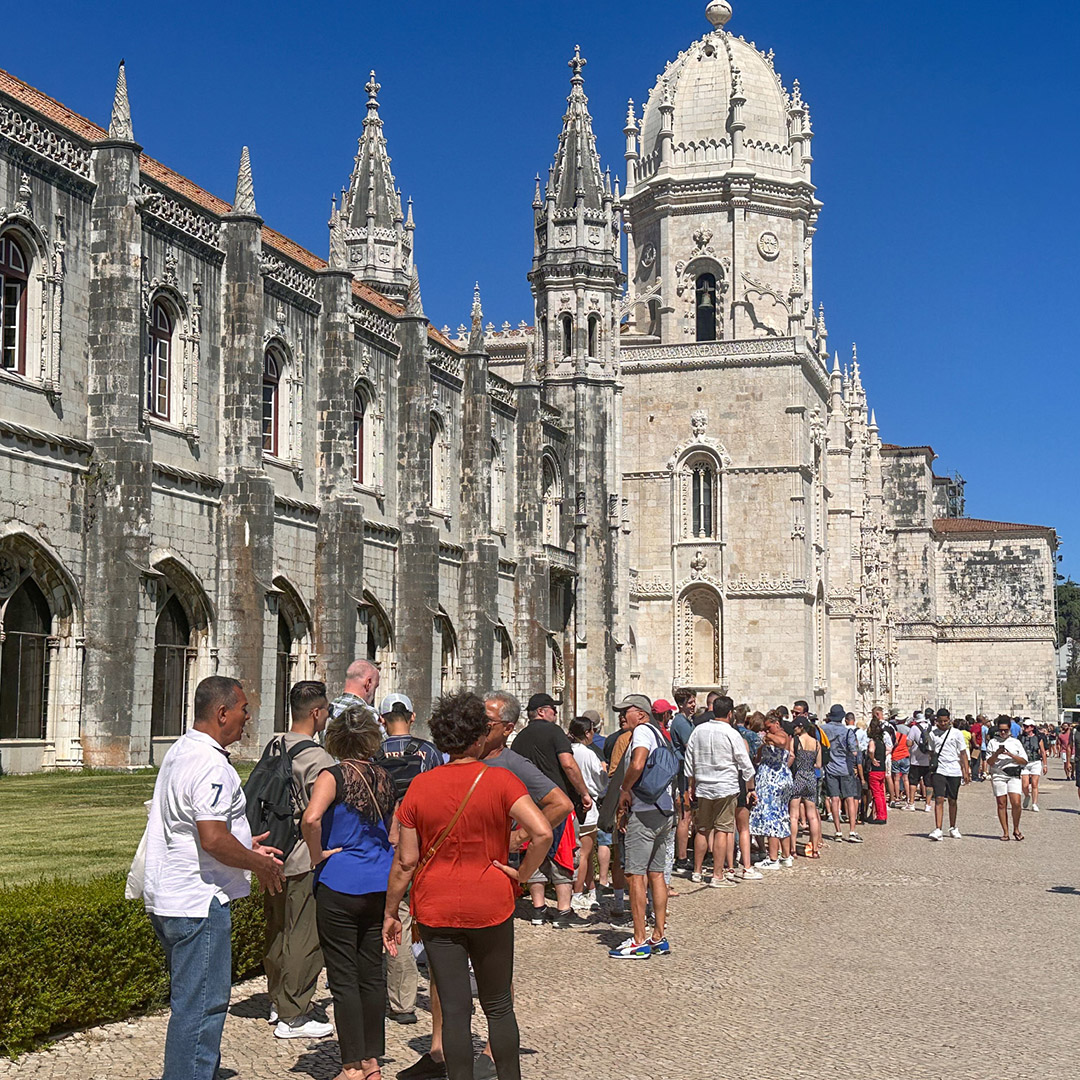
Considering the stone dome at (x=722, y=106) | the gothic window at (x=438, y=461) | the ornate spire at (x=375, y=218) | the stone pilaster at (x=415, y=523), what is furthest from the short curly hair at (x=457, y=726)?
the stone dome at (x=722, y=106)

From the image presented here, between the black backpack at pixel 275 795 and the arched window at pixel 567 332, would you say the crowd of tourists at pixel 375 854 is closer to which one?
the black backpack at pixel 275 795

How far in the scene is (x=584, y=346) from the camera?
1687 inches

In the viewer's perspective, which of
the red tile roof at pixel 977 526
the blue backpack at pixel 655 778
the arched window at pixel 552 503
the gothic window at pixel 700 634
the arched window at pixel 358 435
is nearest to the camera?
the blue backpack at pixel 655 778

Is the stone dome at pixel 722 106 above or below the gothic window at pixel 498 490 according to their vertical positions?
above

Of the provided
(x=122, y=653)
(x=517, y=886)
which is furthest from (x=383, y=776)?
(x=122, y=653)

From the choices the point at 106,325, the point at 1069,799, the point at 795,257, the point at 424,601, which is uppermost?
the point at 795,257

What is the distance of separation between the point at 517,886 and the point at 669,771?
4.53 meters

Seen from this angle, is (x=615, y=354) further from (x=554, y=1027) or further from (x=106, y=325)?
(x=554, y=1027)

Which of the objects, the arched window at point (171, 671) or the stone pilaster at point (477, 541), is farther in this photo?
the stone pilaster at point (477, 541)

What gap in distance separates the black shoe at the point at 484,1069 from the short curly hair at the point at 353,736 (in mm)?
1737

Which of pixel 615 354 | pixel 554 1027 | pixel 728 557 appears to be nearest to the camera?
pixel 554 1027

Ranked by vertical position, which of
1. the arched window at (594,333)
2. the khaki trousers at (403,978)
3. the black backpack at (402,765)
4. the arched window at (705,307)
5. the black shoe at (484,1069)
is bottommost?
the black shoe at (484,1069)

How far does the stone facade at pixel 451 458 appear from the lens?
66.6 ft

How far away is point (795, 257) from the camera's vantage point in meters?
53.3
